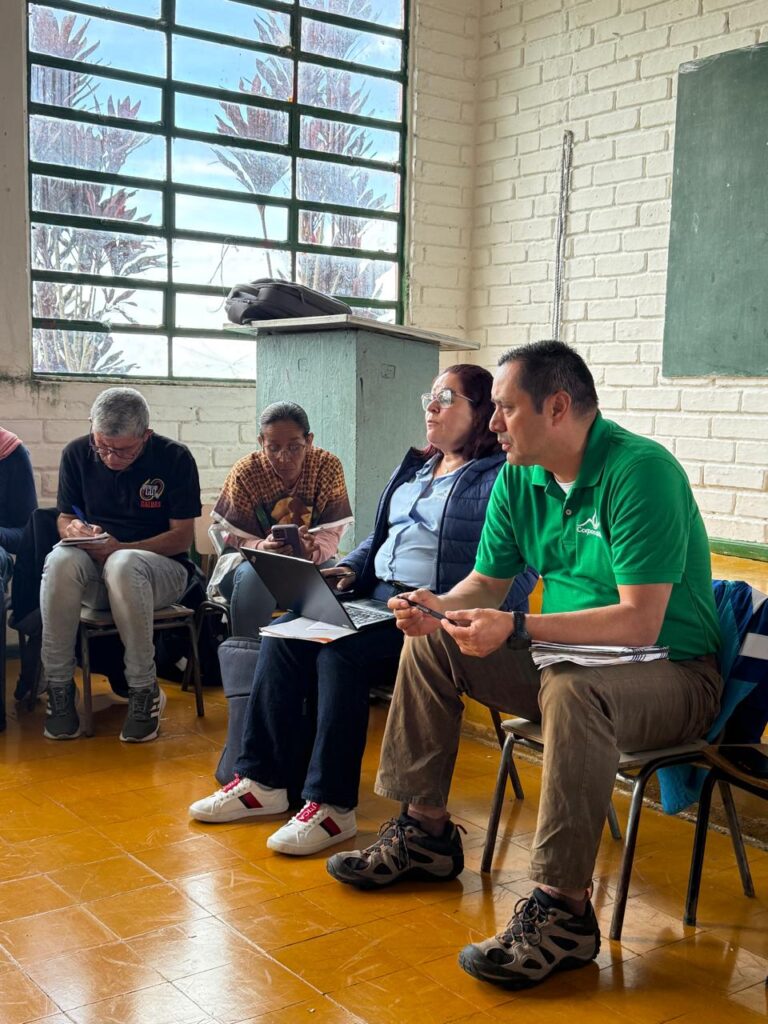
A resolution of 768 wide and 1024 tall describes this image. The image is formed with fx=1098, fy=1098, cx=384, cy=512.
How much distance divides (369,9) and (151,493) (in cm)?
288

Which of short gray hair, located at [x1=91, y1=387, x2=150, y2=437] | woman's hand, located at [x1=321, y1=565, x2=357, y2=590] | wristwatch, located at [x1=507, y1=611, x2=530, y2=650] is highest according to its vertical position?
short gray hair, located at [x1=91, y1=387, x2=150, y2=437]

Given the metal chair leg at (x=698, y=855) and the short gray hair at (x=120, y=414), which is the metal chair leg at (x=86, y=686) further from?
the metal chair leg at (x=698, y=855)

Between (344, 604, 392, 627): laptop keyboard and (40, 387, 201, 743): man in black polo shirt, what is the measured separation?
35.9 inches

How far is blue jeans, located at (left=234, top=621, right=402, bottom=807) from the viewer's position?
2.68 meters

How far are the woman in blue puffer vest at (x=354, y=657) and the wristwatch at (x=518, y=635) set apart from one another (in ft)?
1.68

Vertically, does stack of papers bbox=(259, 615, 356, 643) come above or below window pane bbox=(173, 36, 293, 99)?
below

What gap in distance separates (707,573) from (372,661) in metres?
0.87

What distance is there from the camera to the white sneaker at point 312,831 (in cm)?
Result: 263

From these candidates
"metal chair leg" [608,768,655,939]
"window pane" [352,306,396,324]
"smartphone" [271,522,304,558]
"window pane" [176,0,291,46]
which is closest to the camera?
"metal chair leg" [608,768,655,939]

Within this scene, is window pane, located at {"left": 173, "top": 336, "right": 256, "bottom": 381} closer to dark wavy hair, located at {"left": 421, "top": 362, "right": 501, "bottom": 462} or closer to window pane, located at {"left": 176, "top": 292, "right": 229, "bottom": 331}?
window pane, located at {"left": 176, "top": 292, "right": 229, "bottom": 331}

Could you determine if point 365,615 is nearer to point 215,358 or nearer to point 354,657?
point 354,657

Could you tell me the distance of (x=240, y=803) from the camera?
9.32ft

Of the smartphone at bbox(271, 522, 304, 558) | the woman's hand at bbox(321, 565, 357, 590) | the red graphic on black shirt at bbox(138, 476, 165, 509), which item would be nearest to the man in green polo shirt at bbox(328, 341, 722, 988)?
the woman's hand at bbox(321, 565, 357, 590)

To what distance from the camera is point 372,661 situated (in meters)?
2.77
